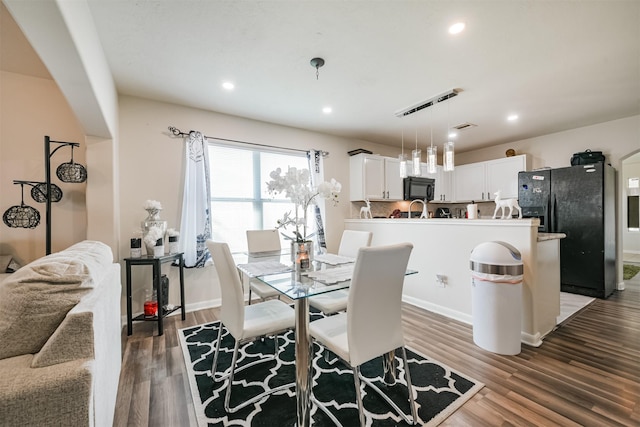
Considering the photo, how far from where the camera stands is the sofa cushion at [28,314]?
3.19 ft

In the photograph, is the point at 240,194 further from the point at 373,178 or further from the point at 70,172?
the point at 373,178

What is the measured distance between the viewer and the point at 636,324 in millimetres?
2812

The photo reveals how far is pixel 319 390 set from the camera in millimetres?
1819

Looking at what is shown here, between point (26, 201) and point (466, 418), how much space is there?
402cm

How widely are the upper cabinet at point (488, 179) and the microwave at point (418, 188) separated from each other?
0.95 m

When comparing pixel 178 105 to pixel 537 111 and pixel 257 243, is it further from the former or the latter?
pixel 537 111

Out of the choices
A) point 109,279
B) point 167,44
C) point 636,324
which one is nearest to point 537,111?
point 636,324

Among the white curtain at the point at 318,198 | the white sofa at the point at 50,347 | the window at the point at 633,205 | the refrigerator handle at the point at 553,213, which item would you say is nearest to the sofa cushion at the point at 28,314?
the white sofa at the point at 50,347

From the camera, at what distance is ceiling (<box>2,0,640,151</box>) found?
1.80 meters

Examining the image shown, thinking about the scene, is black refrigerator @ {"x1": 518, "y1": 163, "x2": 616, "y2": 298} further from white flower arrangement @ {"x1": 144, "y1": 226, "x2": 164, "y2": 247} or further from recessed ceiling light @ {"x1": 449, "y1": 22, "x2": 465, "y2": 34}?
white flower arrangement @ {"x1": 144, "y1": 226, "x2": 164, "y2": 247}

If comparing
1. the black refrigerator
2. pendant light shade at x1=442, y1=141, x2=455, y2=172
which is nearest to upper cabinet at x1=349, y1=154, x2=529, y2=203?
the black refrigerator

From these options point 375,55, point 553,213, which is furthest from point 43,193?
point 553,213

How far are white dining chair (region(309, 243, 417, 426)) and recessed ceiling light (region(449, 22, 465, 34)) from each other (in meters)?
1.66

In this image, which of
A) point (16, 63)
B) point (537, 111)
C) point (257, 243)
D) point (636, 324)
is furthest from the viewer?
point (537, 111)
